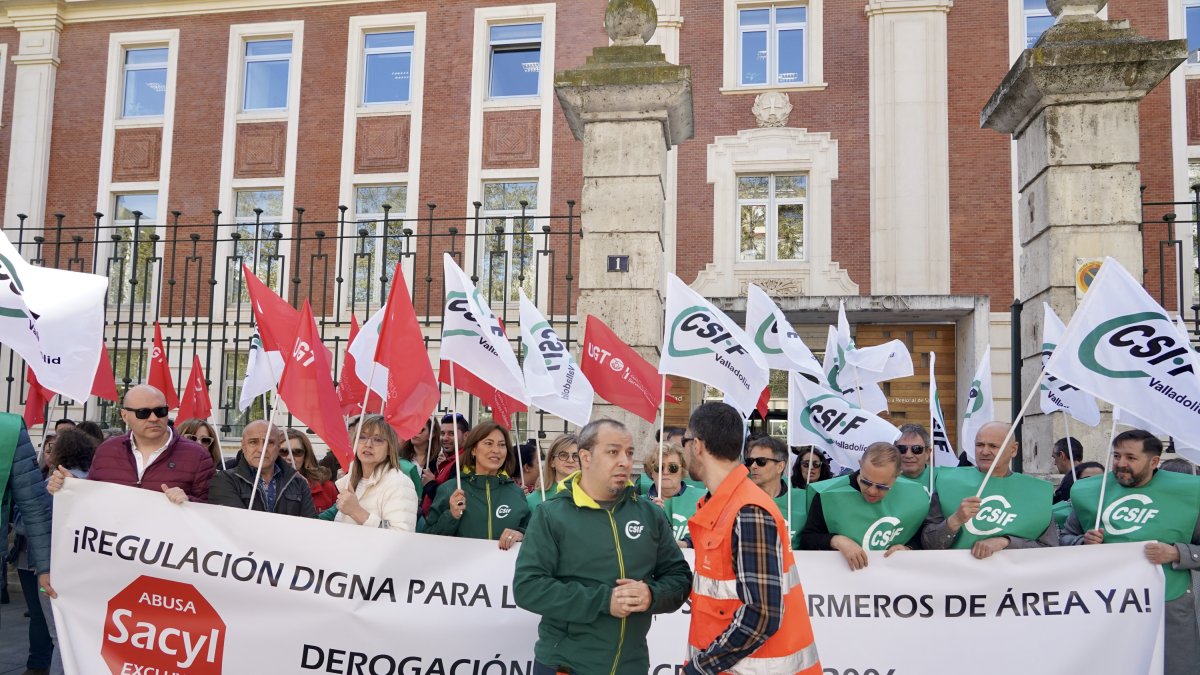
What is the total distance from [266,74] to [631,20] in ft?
56.8

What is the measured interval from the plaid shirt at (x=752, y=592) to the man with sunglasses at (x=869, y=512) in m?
2.14

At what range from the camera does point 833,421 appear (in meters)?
6.42

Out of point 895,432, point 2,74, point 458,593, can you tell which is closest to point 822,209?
point 895,432

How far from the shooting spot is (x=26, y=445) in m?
5.18

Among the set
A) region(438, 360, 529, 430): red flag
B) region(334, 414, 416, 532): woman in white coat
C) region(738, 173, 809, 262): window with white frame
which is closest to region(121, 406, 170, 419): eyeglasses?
region(334, 414, 416, 532): woman in white coat

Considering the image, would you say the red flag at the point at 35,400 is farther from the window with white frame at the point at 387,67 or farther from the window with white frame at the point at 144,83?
the window with white frame at the point at 144,83

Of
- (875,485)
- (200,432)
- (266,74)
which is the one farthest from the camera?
(266,74)

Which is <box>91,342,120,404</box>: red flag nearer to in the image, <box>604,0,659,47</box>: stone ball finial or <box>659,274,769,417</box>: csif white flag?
<box>604,0,659,47</box>: stone ball finial

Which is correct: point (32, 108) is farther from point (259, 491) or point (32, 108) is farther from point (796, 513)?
point (796, 513)

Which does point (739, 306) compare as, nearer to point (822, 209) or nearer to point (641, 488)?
point (822, 209)

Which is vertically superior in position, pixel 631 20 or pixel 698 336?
pixel 631 20

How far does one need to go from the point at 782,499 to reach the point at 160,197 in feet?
67.7

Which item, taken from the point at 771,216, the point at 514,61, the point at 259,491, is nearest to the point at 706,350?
the point at 259,491

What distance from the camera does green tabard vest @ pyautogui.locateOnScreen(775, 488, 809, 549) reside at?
544cm
